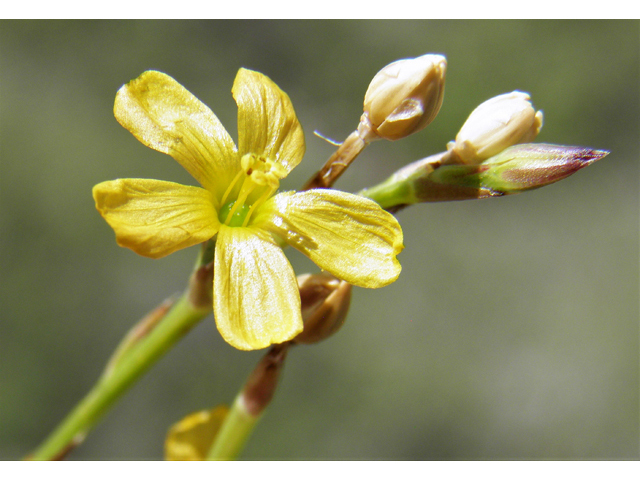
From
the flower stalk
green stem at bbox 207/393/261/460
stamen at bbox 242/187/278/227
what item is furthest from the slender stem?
stamen at bbox 242/187/278/227

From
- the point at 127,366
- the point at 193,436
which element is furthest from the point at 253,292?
the point at 193,436

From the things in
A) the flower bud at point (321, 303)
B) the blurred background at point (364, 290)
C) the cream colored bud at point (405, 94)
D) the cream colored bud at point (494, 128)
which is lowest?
the blurred background at point (364, 290)

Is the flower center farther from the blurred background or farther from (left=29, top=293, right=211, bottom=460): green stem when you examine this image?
the blurred background

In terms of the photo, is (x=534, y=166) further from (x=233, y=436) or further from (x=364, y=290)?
(x=364, y=290)

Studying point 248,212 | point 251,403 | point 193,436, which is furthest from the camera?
point 193,436

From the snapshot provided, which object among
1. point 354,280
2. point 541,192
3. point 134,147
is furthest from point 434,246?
point 354,280

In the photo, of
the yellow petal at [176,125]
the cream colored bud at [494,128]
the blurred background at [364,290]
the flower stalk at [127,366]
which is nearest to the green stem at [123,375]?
the flower stalk at [127,366]

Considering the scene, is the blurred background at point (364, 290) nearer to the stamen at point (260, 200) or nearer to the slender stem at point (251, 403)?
the slender stem at point (251, 403)

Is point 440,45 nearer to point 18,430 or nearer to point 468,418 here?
point 468,418
